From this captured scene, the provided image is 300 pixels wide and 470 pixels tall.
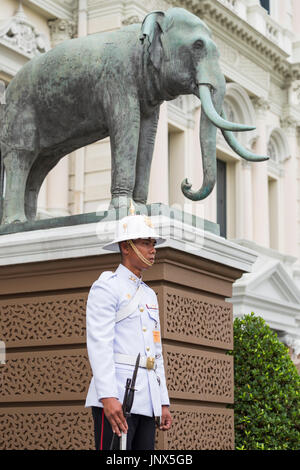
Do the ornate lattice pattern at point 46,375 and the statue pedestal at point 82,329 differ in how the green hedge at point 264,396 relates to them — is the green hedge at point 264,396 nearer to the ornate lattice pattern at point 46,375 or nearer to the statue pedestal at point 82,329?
the statue pedestal at point 82,329

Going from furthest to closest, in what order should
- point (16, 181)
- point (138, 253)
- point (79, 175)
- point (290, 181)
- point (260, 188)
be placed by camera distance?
1. point (290, 181)
2. point (260, 188)
3. point (79, 175)
4. point (16, 181)
5. point (138, 253)

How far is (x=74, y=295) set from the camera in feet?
18.7

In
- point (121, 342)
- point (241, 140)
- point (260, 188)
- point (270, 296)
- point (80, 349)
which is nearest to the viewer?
point (121, 342)

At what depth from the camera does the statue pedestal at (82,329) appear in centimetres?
542

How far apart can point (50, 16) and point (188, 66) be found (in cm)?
1180

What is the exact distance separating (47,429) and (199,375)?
1.05 meters

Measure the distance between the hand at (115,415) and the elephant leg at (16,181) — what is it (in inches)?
104

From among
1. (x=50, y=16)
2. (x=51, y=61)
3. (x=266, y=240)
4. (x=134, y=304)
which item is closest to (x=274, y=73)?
(x=266, y=240)

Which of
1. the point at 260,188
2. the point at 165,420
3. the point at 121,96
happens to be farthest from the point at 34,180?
the point at 260,188

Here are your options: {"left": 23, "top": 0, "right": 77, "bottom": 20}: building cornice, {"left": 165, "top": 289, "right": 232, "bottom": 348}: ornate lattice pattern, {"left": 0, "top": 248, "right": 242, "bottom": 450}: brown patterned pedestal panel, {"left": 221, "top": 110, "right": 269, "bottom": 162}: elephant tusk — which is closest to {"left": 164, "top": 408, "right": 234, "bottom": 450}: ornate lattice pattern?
{"left": 0, "top": 248, "right": 242, "bottom": 450}: brown patterned pedestal panel

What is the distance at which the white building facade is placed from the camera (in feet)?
54.7

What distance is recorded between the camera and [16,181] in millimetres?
6277

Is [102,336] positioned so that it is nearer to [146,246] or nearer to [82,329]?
[146,246]

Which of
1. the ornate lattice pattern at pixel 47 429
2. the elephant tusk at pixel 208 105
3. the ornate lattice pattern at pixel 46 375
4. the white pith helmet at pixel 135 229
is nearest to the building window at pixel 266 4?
the elephant tusk at pixel 208 105
